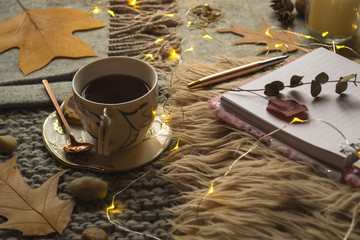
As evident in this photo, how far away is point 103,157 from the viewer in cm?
65

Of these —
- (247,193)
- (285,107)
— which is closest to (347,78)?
(285,107)

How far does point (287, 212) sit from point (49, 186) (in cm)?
34

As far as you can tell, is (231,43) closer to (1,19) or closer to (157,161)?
(157,161)

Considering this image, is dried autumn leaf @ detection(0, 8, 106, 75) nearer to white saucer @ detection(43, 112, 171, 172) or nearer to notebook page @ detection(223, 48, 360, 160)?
white saucer @ detection(43, 112, 171, 172)

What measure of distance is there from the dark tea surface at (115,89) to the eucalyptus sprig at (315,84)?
0.20 meters

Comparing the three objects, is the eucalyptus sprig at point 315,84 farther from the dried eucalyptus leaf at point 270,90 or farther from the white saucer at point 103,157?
the white saucer at point 103,157

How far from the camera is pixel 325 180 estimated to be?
56 centimetres

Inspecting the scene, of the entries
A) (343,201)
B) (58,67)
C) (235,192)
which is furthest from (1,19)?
(343,201)

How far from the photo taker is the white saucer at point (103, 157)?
0.64m

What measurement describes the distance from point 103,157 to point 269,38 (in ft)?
1.66

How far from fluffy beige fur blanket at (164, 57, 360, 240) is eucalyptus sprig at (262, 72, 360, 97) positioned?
9 cm

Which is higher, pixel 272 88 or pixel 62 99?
pixel 272 88

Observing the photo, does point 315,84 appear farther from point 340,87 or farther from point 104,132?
point 104,132

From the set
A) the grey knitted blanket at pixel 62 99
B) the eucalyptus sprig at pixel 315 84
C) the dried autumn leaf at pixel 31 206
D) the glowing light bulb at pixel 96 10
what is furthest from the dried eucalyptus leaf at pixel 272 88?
the glowing light bulb at pixel 96 10
